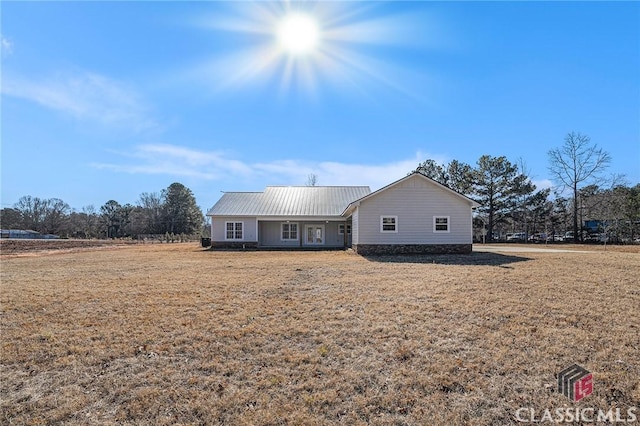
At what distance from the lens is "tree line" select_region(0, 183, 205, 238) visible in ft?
202

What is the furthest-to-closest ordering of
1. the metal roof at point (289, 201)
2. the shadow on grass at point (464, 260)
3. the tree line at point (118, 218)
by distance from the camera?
1. the tree line at point (118, 218)
2. the metal roof at point (289, 201)
3. the shadow on grass at point (464, 260)

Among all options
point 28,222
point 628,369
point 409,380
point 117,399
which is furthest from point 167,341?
point 28,222

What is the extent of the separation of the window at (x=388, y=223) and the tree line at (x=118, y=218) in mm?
46062

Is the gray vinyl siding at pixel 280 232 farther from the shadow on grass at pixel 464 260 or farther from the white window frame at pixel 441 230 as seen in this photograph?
the shadow on grass at pixel 464 260

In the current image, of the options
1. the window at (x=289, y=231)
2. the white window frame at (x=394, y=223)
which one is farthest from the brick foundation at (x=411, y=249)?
the window at (x=289, y=231)

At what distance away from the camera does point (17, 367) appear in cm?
456

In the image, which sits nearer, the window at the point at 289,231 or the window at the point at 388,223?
the window at the point at 388,223

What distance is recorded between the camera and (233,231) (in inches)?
1066

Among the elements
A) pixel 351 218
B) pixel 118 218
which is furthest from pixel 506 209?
pixel 118 218

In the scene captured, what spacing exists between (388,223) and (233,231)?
42.9 ft

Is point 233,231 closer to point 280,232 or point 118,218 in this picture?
point 280,232

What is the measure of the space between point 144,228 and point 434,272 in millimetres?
61751

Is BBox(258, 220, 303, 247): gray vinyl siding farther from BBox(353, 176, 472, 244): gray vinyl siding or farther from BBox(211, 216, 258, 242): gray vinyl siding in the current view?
BBox(353, 176, 472, 244): gray vinyl siding

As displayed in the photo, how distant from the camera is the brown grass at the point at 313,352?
3576 mm
